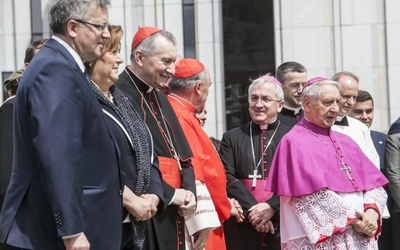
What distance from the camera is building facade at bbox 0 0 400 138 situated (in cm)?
1332

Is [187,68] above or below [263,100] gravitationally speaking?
above

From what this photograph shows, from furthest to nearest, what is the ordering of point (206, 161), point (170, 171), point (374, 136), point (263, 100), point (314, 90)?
point (374, 136) < point (263, 100) < point (314, 90) < point (206, 161) < point (170, 171)

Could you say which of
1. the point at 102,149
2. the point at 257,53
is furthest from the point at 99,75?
the point at 257,53

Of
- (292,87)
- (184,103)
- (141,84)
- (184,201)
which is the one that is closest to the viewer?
(184,201)

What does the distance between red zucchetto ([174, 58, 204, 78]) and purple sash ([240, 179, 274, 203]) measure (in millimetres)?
1170

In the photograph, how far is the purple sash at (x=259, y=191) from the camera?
23.1 feet

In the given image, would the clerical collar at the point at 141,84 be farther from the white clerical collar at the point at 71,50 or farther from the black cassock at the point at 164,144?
the white clerical collar at the point at 71,50

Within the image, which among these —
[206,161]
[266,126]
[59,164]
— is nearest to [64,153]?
[59,164]

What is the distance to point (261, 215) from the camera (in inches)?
270

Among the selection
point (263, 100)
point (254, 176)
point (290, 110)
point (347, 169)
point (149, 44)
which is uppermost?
point (149, 44)

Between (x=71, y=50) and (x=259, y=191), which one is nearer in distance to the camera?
(x=71, y=50)

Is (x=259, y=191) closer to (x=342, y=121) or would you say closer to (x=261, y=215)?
(x=261, y=215)

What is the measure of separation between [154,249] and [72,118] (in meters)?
1.37

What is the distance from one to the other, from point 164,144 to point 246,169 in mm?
1765
